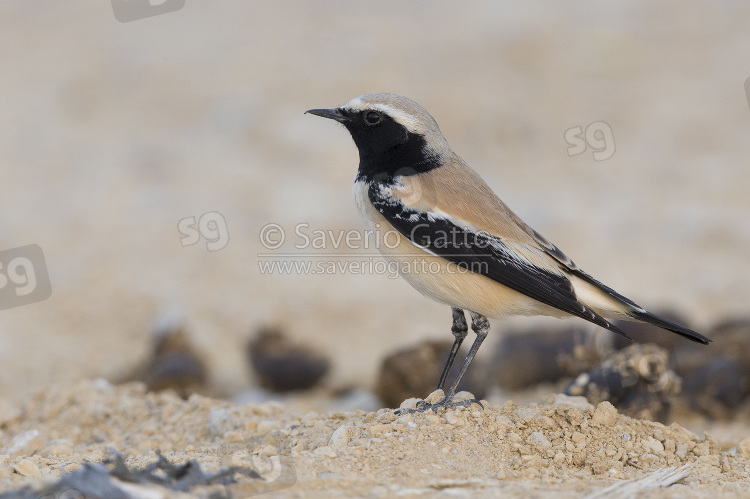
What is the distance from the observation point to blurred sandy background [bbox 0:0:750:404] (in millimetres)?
10203

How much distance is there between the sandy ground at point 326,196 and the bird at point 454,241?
76 cm

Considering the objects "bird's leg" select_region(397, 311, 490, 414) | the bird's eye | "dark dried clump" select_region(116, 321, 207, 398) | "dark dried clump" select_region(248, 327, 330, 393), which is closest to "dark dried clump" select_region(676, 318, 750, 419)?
"bird's leg" select_region(397, 311, 490, 414)

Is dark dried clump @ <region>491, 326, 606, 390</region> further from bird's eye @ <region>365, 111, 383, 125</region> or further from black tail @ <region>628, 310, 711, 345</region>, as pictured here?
bird's eye @ <region>365, 111, 383, 125</region>

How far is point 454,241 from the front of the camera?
6199mm

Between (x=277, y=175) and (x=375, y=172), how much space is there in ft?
22.6

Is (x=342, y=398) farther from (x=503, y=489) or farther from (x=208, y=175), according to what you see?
(x=208, y=175)

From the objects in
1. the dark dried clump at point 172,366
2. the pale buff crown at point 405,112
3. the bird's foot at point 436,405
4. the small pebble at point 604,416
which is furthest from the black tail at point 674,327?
the dark dried clump at point 172,366

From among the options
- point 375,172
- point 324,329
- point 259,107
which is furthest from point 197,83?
point 375,172

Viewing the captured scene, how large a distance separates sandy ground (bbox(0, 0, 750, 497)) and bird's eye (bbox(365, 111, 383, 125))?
228 centimetres

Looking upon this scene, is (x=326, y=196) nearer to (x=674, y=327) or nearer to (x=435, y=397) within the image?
(x=435, y=397)

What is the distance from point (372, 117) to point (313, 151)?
731 cm

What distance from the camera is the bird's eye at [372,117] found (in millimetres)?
6793

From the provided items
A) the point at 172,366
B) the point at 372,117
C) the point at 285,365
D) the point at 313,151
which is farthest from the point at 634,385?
the point at 313,151

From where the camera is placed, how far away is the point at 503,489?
472 centimetres
